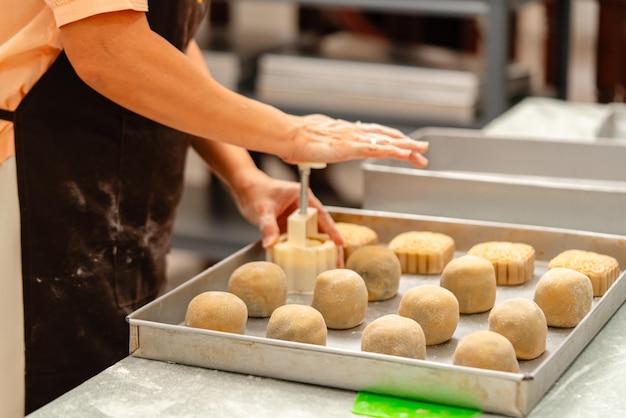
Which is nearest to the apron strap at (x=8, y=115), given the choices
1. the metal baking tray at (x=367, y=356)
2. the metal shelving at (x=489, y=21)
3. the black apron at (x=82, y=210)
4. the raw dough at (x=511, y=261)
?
the black apron at (x=82, y=210)

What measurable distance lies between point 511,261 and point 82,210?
0.70m

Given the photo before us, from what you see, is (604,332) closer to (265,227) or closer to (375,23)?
(265,227)

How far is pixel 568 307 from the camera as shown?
1.39 meters

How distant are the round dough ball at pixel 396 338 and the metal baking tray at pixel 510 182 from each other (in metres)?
0.62

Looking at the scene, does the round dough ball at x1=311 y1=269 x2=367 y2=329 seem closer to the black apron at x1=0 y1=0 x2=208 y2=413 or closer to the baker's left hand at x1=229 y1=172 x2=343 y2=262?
the baker's left hand at x1=229 y1=172 x2=343 y2=262

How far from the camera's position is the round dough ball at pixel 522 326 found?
128 cm

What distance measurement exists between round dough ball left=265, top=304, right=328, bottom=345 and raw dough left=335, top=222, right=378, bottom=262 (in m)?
0.37

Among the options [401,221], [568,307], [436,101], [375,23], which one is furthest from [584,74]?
[568,307]

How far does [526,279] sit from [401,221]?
28 centimetres

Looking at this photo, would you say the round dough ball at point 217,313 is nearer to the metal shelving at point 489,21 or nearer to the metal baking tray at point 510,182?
the metal baking tray at point 510,182

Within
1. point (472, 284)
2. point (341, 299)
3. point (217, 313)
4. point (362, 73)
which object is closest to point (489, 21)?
point (362, 73)

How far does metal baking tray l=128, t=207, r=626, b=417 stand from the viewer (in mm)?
1136

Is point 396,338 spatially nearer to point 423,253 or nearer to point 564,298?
point 564,298

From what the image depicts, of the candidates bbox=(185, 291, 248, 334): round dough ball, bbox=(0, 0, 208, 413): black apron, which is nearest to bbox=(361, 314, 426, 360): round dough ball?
bbox=(185, 291, 248, 334): round dough ball
